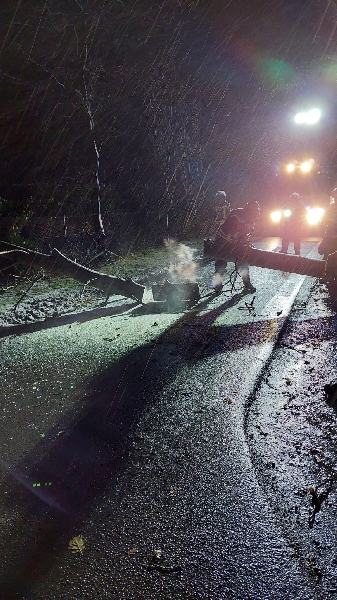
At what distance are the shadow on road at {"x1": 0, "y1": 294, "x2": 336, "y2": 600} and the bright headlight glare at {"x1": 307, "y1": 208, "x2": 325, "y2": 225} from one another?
1550 cm

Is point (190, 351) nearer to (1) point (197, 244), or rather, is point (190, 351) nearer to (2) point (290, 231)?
(2) point (290, 231)

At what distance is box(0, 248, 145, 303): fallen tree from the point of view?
9898 millimetres

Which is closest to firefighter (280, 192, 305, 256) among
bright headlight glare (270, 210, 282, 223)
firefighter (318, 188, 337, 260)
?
firefighter (318, 188, 337, 260)

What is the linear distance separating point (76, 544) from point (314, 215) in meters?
21.7

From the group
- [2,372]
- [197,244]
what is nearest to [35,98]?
[197,244]

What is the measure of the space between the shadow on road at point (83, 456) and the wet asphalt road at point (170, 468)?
14mm

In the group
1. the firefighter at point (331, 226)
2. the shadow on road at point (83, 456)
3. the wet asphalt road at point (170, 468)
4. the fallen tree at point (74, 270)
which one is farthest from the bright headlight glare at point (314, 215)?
the wet asphalt road at point (170, 468)

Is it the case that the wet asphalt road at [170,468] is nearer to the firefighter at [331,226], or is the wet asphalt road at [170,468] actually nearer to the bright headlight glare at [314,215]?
the firefighter at [331,226]

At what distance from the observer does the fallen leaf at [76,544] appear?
3150mm

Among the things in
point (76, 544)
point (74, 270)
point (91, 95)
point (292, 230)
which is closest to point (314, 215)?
point (292, 230)

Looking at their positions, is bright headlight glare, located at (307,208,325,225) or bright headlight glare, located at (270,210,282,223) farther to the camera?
bright headlight glare, located at (270,210,282,223)

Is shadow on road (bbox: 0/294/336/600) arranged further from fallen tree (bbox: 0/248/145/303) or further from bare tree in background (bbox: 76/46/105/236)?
bare tree in background (bbox: 76/46/105/236)

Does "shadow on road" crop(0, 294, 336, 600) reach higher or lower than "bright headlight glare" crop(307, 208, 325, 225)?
lower

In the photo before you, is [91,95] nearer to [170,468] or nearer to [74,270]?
[74,270]
